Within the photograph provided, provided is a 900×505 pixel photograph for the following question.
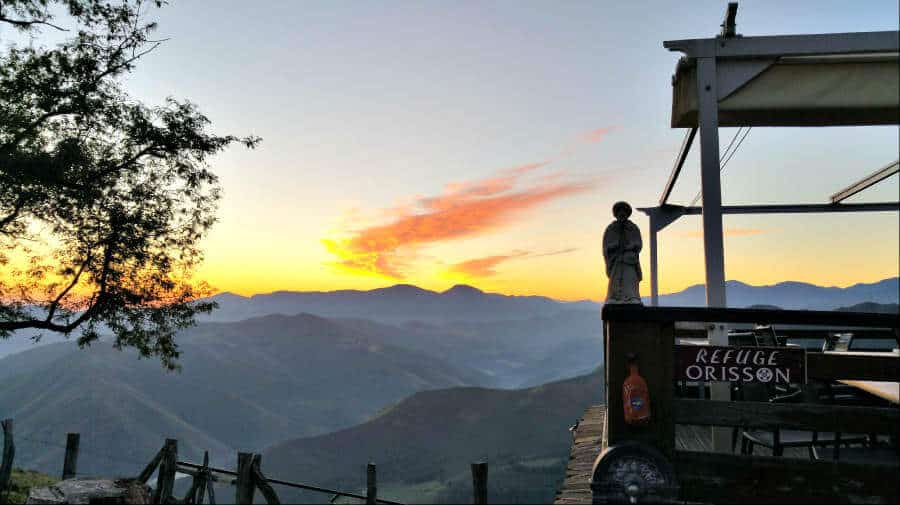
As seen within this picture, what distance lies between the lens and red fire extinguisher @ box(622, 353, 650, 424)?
400 cm

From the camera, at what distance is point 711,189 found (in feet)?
16.5

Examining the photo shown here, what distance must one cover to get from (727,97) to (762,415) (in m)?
2.58

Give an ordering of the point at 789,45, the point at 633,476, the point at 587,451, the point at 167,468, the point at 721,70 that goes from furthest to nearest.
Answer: the point at 167,468
the point at 587,451
the point at 721,70
the point at 789,45
the point at 633,476

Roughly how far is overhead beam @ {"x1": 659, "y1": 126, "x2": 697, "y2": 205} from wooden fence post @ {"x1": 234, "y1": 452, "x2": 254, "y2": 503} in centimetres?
755

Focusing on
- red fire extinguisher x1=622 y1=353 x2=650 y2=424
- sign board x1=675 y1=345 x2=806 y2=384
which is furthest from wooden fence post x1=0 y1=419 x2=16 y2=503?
sign board x1=675 y1=345 x2=806 y2=384

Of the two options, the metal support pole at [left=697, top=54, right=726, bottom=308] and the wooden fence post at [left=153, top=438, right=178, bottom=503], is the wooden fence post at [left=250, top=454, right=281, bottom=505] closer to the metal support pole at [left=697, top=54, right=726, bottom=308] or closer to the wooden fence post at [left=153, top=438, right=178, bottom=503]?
the wooden fence post at [left=153, top=438, right=178, bottom=503]

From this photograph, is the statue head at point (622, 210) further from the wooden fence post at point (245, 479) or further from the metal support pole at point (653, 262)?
the wooden fence post at point (245, 479)

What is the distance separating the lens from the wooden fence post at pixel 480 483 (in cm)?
700

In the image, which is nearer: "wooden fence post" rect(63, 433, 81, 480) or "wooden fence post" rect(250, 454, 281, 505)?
"wooden fence post" rect(250, 454, 281, 505)

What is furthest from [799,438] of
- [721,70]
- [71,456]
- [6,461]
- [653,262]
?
[6,461]

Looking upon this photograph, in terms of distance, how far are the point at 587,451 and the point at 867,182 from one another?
16.2 ft

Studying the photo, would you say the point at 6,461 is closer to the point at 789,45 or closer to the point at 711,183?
the point at 711,183

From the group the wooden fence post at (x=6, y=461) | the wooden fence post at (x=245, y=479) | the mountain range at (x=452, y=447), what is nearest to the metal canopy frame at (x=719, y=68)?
the wooden fence post at (x=245, y=479)

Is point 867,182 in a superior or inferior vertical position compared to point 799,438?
superior
